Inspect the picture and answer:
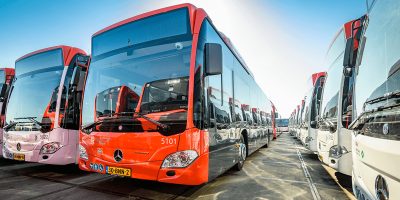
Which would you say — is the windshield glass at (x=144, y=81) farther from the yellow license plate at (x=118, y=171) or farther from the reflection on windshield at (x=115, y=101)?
the yellow license plate at (x=118, y=171)

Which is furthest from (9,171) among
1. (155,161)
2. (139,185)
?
(155,161)

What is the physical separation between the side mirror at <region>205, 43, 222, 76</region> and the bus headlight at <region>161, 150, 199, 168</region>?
1324 mm

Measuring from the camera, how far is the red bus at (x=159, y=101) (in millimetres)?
3273

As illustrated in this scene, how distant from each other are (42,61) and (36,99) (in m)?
1.02

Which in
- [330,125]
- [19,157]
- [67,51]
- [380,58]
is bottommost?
[19,157]

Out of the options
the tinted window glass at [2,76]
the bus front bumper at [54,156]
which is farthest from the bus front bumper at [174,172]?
the tinted window glass at [2,76]

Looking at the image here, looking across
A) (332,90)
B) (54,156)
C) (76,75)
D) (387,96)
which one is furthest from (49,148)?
(332,90)

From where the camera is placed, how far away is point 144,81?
11.8 feet

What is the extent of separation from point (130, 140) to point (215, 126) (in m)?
1.45

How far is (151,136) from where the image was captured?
3.32 meters

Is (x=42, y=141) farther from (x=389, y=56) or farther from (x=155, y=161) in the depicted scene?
(x=389, y=56)

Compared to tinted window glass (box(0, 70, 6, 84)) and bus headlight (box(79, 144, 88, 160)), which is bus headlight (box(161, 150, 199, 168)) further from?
tinted window glass (box(0, 70, 6, 84))

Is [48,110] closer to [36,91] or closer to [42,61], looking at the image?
[36,91]

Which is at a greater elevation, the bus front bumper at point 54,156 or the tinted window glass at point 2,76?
the tinted window glass at point 2,76
